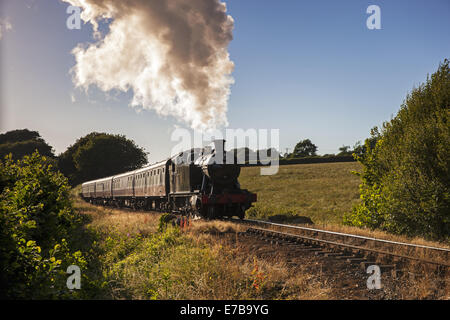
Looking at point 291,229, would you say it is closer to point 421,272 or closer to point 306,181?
point 421,272

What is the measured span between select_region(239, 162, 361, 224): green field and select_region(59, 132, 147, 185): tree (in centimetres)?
2601

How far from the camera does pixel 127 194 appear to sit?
28.3 metres

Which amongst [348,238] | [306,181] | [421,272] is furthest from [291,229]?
[306,181]

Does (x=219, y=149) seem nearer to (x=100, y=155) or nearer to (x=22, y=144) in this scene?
(x=100, y=155)

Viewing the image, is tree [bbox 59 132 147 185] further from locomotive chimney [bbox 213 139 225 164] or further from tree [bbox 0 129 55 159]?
locomotive chimney [bbox 213 139 225 164]

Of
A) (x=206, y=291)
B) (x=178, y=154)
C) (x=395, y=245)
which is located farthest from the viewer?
(x=178, y=154)

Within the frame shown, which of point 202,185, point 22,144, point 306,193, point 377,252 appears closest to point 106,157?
point 22,144

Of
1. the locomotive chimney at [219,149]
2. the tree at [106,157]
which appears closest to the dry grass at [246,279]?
the locomotive chimney at [219,149]

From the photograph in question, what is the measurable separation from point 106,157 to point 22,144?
20045 millimetres

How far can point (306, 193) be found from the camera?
101 feet

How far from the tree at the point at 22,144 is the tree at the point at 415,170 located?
59.2 m
